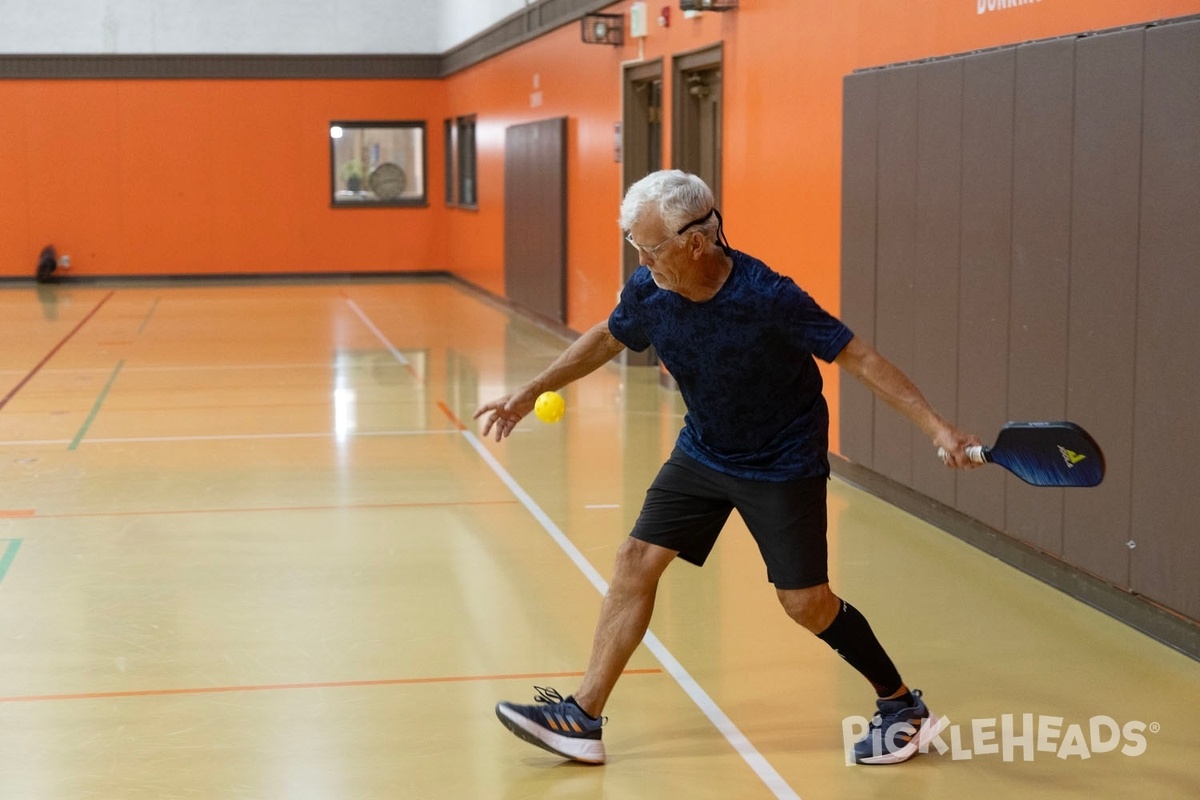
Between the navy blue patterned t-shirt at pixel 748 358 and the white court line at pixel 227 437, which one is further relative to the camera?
the white court line at pixel 227 437

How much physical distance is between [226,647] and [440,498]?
2.68 metres

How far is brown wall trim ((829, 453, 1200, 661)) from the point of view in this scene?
17.6 feet

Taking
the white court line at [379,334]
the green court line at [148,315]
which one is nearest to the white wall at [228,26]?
the green court line at [148,315]

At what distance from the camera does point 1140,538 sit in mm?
5438

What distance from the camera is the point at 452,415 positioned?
1091 centimetres

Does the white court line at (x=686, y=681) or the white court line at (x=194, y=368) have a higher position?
the white court line at (x=194, y=368)

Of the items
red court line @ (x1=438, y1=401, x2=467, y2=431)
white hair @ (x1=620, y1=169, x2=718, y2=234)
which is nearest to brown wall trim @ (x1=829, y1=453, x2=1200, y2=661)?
white hair @ (x1=620, y1=169, x2=718, y2=234)

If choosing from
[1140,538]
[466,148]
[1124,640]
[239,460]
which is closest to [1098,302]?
[1140,538]

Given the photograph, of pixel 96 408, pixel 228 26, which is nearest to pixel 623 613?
pixel 96 408

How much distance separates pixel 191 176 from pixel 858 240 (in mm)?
17879

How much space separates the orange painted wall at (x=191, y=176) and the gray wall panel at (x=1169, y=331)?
2016 centimetres

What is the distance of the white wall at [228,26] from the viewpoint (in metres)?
23.2

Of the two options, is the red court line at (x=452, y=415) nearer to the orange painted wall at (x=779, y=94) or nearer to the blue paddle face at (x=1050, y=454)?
the orange painted wall at (x=779, y=94)

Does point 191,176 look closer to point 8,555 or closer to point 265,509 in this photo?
point 265,509
